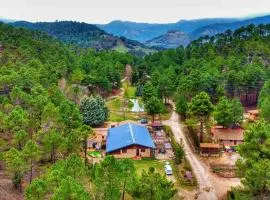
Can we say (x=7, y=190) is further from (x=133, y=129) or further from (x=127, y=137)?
(x=133, y=129)

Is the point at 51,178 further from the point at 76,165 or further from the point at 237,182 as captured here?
the point at 237,182

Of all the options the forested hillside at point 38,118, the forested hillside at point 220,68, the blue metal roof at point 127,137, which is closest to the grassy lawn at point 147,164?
the blue metal roof at point 127,137

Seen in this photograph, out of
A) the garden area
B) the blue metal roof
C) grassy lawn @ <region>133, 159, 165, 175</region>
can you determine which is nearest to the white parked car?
grassy lawn @ <region>133, 159, 165, 175</region>

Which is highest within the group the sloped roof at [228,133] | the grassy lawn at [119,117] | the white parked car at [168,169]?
the sloped roof at [228,133]

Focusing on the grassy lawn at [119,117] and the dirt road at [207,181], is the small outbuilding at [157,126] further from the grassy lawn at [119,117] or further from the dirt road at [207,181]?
the dirt road at [207,181]

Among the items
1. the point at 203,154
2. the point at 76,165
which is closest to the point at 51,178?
the point at 76,165

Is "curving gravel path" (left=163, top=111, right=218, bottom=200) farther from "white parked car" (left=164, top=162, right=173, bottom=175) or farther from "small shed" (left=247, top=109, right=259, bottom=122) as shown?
"small shed" (left=247, top=109, right=259, bottom=122)
